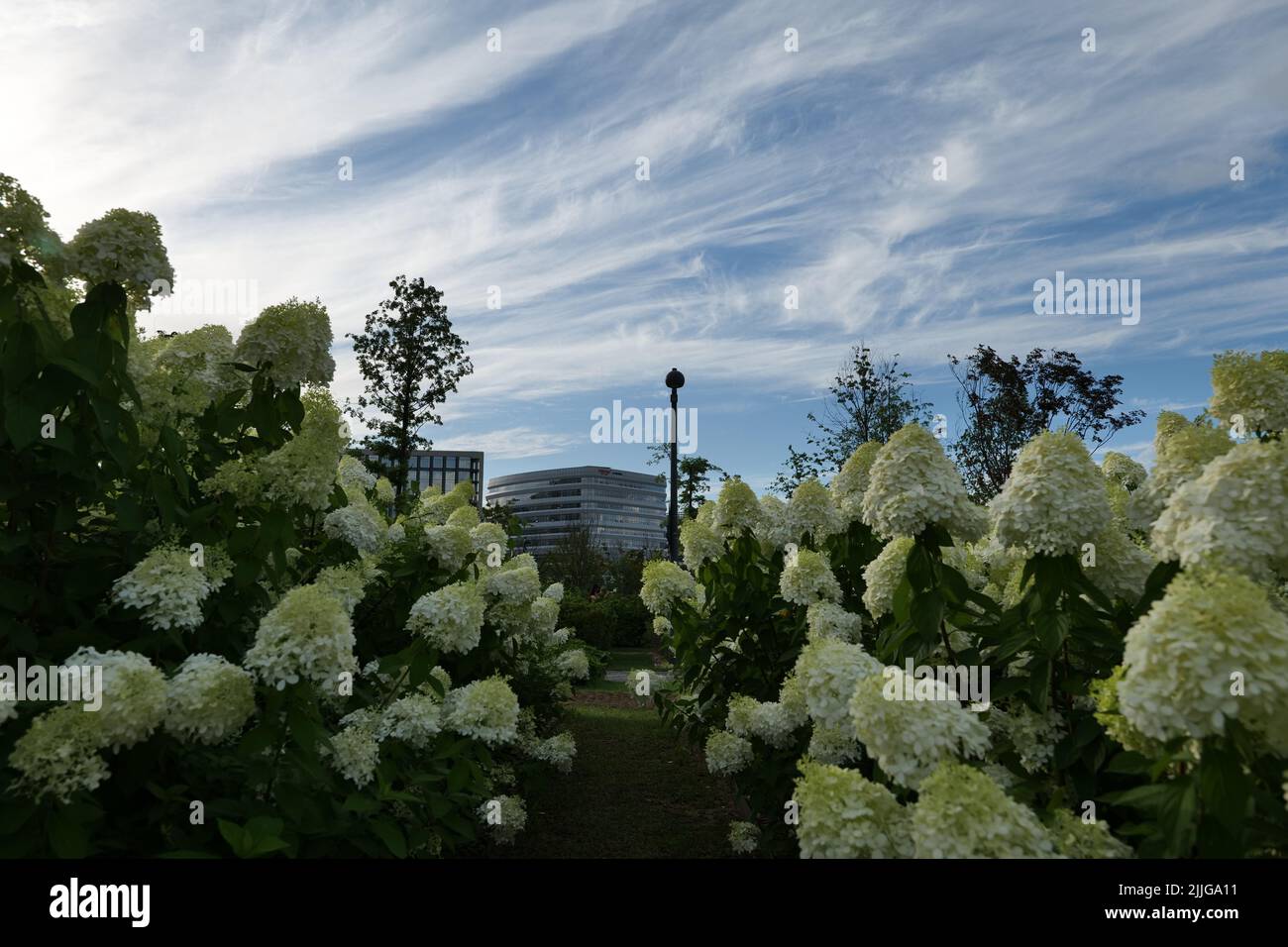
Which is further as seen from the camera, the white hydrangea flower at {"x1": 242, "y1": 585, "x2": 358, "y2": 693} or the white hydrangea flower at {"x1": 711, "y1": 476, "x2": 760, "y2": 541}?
the white hydrangea flower at {"x1": 711, "y1": 476, "x2": 760, "y2": 541}

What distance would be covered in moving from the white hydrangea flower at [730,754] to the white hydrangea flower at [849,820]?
3.70 meters

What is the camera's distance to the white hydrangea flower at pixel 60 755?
2.27 meters

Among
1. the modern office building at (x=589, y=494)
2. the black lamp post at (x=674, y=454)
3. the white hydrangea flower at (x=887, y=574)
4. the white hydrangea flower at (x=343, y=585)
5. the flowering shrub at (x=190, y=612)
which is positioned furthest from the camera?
the modern office building at (x=589, y=494)

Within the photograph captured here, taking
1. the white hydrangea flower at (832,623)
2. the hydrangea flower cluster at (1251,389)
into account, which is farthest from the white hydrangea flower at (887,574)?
the hydrangea flower cluster at (1251,389)

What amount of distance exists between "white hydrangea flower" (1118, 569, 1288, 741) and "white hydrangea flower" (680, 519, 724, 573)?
5339 millimetres

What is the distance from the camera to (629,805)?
7594 mm

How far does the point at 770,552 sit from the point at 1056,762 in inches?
160

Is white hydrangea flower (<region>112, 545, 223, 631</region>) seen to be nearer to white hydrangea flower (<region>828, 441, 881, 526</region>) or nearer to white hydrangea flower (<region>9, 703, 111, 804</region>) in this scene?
white hydrangea flower (<region>9, 703, 111, 804</region>)

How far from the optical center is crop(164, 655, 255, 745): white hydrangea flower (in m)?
2.57

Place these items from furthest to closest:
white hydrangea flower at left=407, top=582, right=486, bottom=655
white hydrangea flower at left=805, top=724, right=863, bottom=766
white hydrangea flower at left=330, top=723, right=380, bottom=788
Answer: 1. white hydrangea flower at left=407, top=582, right=486, bottom=655
2. white hydrangea flower at left=805, top=724, right=863, bottom=766
3. white hydrangea flower at left=330, top=723, right=380, bottom=788

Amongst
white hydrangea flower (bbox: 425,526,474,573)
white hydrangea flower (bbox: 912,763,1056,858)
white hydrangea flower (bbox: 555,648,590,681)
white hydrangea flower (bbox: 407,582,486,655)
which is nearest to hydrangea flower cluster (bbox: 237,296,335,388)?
white hydrangea flower (bbox: 407,582,486,655)

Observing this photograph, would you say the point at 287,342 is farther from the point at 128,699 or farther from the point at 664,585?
the point at 664,585

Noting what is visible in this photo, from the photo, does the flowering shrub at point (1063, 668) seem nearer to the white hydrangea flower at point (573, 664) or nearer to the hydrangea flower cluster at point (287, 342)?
the hydrangea flower cluster at point (287, 342)
